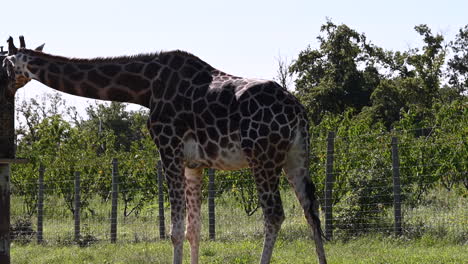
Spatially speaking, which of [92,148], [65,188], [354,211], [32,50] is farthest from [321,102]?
[32,50]

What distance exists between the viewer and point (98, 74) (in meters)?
7.90

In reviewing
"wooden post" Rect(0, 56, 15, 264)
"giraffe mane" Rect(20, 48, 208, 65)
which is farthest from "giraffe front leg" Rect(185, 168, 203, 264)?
"wooden post" Rect(0, 56, 15, 264)

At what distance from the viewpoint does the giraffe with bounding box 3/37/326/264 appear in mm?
6953

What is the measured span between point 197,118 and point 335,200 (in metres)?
8.11

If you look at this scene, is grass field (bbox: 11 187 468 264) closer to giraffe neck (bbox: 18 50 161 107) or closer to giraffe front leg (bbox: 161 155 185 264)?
giraffe front leg (bbox: 161 155 185 264)

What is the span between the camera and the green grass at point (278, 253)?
9734 millimetres

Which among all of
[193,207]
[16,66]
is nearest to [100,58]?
[16,66]

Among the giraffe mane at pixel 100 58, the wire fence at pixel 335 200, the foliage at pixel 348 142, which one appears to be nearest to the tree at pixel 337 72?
the foliage at pixel 348 142

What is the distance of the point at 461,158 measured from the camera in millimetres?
16234

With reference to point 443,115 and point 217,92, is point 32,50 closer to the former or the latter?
point 217,92

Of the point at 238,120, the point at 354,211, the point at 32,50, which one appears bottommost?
the point at 354,211

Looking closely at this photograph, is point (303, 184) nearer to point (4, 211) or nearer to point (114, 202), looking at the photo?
point (4, 211)

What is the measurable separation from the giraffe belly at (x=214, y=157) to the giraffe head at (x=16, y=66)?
6.51ft

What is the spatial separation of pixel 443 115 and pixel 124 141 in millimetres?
29676
